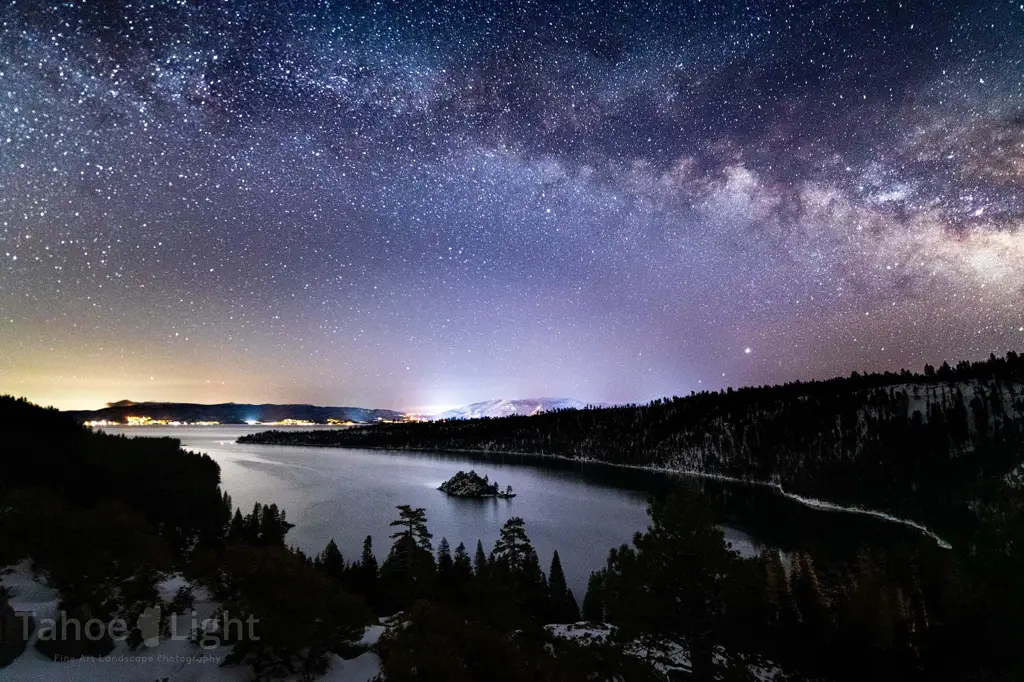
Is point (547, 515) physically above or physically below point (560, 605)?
below

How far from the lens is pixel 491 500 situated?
146 meters

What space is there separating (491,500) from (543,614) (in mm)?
98382

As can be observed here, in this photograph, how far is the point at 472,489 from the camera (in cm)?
15450

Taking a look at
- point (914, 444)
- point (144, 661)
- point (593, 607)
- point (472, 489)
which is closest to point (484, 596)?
point (593, 607)

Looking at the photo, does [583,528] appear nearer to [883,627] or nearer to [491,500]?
[491,500]

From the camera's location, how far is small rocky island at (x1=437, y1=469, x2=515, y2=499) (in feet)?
500

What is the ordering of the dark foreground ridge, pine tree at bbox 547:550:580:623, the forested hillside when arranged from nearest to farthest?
the dark foreground ridge → pine tree at bbox 547:550:580:623 → the forested hillside

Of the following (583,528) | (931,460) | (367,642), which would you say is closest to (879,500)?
(931,460)

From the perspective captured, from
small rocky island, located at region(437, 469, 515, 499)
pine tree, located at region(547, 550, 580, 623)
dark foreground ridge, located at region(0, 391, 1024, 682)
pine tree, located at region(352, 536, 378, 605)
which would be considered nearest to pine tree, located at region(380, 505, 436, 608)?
dark foreground ridge, located at region(0, 391, 1024, 682)

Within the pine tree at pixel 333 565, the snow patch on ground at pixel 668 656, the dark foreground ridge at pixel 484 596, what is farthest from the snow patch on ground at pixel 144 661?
the pine tree at pixel 333 565

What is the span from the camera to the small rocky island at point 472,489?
152 metres

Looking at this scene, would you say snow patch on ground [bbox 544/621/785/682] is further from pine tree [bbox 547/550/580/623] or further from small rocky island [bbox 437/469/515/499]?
small rocky island [bbox 437/469/515/499]

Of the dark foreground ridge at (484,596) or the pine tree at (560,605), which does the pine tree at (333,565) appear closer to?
the dark foreground ridge at (484,596)

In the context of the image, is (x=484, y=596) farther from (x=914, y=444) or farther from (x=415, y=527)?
(x=914, y=444)
